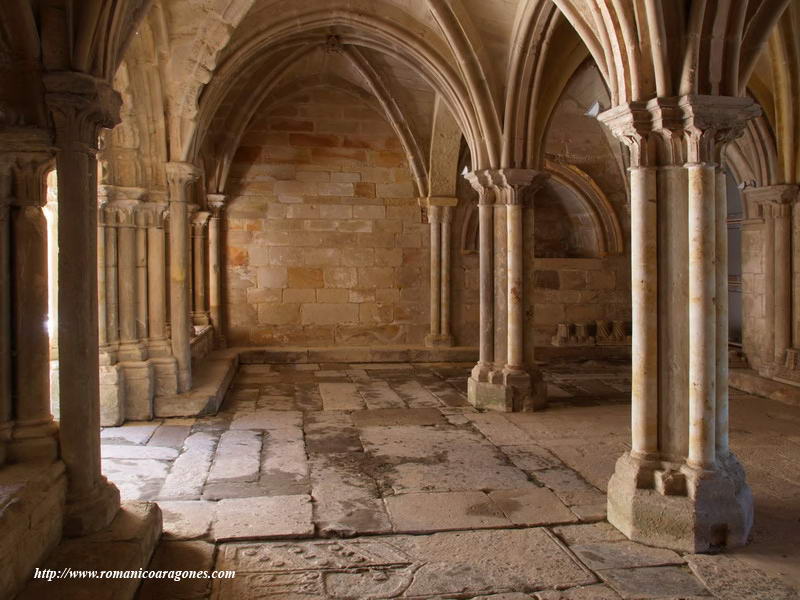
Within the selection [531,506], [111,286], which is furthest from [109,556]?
[111,286]

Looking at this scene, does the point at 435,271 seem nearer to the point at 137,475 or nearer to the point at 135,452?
the point at 135,452

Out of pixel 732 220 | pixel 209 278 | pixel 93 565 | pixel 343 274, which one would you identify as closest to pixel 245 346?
pixel 209 278

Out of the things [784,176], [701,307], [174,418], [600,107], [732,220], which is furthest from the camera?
[600,107]

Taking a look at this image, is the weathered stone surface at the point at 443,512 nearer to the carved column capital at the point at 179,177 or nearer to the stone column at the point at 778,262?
the carved column capital at the point at 179,177

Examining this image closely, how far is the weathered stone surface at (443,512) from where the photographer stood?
4.02 metres

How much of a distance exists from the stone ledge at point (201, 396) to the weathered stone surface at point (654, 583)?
4522mm

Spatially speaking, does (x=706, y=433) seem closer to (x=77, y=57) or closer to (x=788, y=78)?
(x=77, y=57)

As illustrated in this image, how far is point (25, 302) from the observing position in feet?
11.8

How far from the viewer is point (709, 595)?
3189 mm

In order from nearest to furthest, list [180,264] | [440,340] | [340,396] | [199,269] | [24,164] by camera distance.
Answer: [24,164] → [180,264] → [340,396] → [199,269] → [440,340]

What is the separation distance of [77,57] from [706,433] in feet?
12.0

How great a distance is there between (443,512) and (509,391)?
3.12m

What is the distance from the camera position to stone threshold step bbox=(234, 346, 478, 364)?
35.0ft

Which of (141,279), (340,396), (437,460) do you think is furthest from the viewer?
(340,396)
